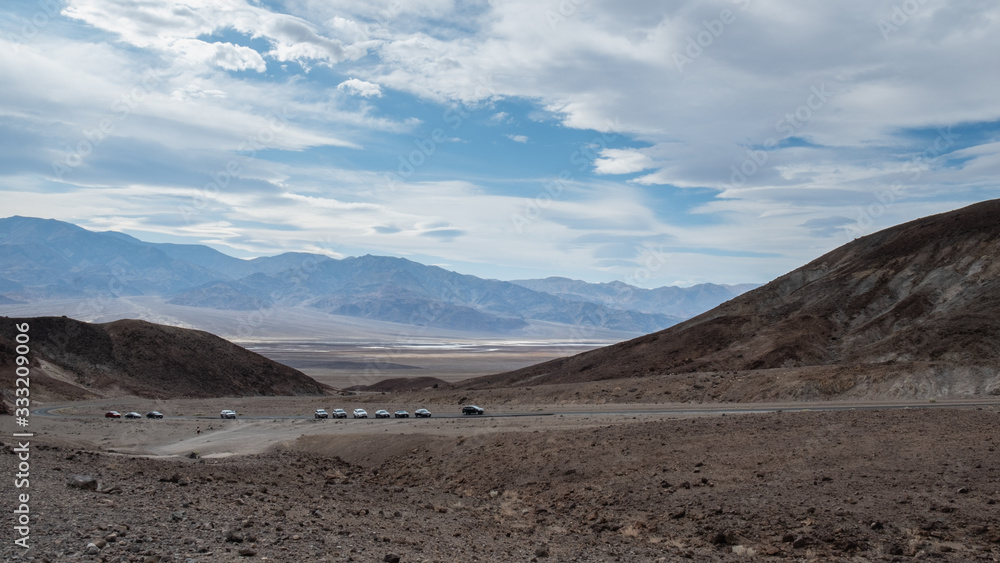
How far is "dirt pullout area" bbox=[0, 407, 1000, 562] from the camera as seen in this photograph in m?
13.5

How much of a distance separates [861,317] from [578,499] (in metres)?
66.8

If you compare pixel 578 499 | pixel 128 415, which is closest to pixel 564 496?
pixel 578 499

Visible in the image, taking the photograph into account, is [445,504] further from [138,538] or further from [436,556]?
[138,538]

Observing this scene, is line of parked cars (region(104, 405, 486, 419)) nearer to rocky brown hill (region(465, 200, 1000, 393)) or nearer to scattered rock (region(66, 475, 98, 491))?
rocky brown hill (region(465, 200, 1000, 393))

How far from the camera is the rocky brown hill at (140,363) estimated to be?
273ft

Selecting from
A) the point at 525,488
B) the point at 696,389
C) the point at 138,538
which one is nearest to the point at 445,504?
the point at 525,488

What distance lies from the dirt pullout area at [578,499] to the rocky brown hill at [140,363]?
66.0m

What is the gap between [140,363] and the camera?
93.9m

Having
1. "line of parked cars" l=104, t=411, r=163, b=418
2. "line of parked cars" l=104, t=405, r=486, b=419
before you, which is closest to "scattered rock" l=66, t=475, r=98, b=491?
"line of parked cars" l=104, t=405, r=486, b=419

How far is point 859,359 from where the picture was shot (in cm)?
5916

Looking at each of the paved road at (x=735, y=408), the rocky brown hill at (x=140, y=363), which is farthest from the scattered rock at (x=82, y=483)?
the rocky brown hill at (x=140, y=363)

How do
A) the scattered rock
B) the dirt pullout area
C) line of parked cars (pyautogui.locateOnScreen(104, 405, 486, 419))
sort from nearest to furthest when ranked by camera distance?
the dirt pullout area, the scattered rock, line of parked cars (pyautogui.locateOnScreen(104, 405, 486, 419))

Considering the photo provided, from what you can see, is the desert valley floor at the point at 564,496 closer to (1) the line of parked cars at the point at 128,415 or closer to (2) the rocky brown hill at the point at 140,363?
(1) the line of parked cars at the point at 128,415

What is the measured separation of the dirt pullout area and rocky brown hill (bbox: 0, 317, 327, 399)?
66.0 meters
